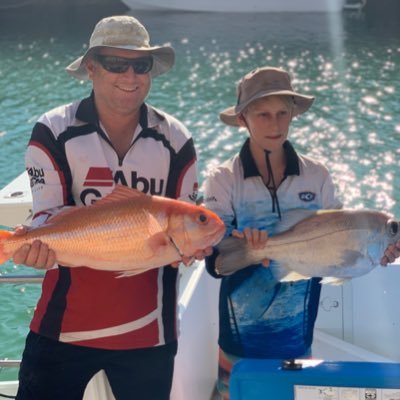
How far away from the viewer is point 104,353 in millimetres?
2609

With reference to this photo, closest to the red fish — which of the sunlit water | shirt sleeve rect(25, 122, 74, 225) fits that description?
shirt sleeve rect(25, 122, 74, 225)

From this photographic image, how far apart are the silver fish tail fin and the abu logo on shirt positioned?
32 cm

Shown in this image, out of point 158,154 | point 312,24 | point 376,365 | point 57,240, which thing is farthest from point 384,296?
point 312,24

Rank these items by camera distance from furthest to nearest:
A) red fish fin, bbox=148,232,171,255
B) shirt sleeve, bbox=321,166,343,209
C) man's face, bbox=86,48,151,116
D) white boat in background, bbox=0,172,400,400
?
1. white boat in background, bbox=0,172,400,400
2. shirt sleeve, bbox=321,166,343,209
3. man's face, bbox=86,48,151,116
4. red fish fin, bbox=148,232,171,255

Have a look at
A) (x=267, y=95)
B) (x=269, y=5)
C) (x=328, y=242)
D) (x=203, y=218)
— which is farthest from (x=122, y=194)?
(x=269, y=5)

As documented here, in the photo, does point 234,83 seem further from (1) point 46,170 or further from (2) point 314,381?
(2) point 314,381

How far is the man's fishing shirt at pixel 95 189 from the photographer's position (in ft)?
8.39

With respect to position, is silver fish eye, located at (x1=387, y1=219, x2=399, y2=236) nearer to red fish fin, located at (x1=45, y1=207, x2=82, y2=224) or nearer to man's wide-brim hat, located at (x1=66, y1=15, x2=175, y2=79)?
man's wide-brim hat, located at (x1=66, y1=15, x2=175, y2=79)

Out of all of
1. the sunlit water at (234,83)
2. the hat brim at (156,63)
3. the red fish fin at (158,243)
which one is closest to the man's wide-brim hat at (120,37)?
the hat brim at (156,63)

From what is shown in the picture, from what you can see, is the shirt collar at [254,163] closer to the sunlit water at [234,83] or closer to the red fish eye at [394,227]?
the red fish eye at [394,227]

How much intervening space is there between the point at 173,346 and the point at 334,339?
5.39 ft

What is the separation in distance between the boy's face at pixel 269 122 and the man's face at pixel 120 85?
0.49 m

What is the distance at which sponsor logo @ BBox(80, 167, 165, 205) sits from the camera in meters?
2.58

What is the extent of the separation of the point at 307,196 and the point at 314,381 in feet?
2.54
